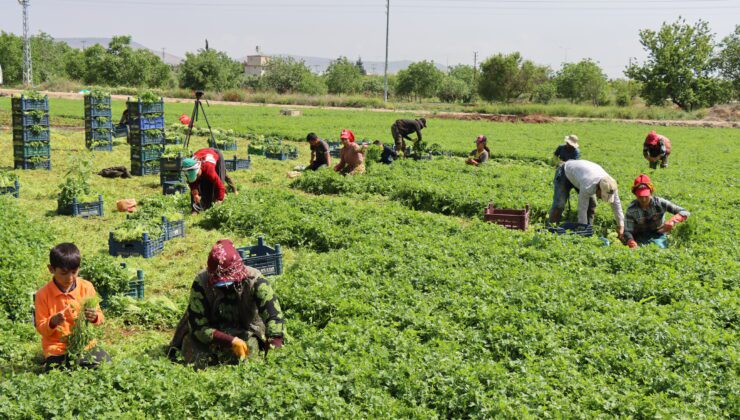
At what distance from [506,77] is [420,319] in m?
74.3

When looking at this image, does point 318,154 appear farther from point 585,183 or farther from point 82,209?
point 585,183

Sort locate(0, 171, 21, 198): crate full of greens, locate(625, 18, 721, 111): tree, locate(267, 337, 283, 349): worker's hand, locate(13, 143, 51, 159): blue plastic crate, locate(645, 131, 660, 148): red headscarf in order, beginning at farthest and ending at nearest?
locate(625, 18, 721, 111): tree, locate(13, 143, 51, 159): blue plastic crate, locate(645, 131, 660, 148): red headscarf, locate(0, 171, 21, 198): crate full of greens, locate(267, 337, 283, 349): worker's hand

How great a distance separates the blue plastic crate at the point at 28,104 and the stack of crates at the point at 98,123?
239cm

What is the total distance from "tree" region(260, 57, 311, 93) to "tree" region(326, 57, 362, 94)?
194 inches

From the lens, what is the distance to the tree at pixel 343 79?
→ 9894 centimetres

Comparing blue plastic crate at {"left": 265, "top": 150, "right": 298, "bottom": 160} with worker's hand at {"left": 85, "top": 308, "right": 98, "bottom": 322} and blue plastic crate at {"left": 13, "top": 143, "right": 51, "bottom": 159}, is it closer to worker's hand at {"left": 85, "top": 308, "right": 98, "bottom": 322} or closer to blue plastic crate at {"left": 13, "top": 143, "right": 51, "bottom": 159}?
blue plastic crate at {"left": 13, "top": 143, "right": 51, "bottom": 159}

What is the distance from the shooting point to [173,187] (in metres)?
15.9

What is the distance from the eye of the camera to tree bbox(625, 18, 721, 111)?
68.3m

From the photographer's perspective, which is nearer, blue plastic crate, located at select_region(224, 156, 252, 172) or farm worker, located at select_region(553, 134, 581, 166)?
farm worker, located at select_region(553, 134, 581, 166)

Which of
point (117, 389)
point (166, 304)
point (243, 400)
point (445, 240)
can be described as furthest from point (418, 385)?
point (445, 240)

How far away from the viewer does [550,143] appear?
1209 inches

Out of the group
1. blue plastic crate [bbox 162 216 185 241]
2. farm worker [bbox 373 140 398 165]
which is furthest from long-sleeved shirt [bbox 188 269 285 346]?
farm worker [bbox 373 140 398 165]

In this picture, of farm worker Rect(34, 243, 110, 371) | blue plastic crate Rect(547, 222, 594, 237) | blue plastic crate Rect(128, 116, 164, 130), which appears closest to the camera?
farm worker Rect(34, 243, 110, 371)

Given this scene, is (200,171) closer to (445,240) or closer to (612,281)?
(445,240)
